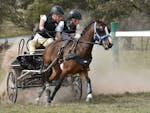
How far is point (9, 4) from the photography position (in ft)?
141

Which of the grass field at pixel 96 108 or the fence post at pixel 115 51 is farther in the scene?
the fence post at pixel 115 51

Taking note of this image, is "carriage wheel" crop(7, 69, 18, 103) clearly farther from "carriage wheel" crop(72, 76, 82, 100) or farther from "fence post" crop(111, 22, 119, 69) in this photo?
"fence post" crop(111, 22, 119, 69)

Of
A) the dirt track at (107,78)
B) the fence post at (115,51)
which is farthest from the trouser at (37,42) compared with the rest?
the fence post at (115,51)

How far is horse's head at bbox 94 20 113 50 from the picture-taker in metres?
11.6

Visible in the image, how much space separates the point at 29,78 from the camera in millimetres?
Answer: 13961

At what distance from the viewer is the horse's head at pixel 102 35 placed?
38.1 ft

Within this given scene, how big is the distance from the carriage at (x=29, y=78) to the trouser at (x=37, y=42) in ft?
0.50

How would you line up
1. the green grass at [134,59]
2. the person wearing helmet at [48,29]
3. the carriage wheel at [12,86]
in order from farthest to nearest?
the green grass at [134,59] → the carriage wheel at [12,86] → the person wearing helmet at [48,29]

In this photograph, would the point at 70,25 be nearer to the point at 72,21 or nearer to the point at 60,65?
the point at 72,21

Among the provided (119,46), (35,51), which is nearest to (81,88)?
(35,51)

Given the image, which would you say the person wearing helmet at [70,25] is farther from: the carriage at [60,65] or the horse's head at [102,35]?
the horse's head at [102,35]

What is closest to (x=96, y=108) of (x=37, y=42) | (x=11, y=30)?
(x=37, y=42)

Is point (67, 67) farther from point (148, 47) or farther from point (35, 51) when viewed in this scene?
point (148, 47)

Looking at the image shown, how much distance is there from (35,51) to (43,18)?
1.05 meters
